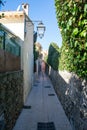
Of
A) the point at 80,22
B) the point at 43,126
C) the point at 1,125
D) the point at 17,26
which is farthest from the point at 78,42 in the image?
the point at 17,26

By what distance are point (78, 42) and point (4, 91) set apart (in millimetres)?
4734

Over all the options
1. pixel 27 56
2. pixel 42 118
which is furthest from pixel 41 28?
pixel 27 56

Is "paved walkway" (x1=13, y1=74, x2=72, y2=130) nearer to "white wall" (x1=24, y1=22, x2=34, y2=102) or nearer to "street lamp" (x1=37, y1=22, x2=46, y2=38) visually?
"white wall" (x1=24, y1=22, x2=34, y2=102)

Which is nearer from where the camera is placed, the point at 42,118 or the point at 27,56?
the point at 42,118

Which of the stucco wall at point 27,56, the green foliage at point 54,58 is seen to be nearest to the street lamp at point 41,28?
the stucco wall at point 27,56

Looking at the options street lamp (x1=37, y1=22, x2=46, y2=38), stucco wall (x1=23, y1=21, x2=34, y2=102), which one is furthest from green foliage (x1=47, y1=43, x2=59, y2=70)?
street lamp (x1=37, y1=22, x2=46, y2=38)

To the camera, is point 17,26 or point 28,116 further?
point 17,26

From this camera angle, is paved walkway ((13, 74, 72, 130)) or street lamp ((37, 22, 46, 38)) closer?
paved walkway ((13, 74, 72, 130))

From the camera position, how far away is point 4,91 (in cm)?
842

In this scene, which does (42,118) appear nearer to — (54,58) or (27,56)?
(27,56)

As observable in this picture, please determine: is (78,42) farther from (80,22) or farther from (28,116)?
(28,116)

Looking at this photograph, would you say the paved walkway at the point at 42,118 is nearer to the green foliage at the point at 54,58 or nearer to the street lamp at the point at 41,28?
the street lamp at the point at 41,28

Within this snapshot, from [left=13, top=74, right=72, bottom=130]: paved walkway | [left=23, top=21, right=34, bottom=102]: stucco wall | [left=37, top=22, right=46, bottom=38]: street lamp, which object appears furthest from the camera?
[left=23, top=21, right=34, bottom=102]: stucco wall

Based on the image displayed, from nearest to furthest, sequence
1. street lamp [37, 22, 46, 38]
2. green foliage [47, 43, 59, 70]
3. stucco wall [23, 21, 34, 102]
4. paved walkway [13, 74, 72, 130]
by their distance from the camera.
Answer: paved walkway [13, 74, 72, 130] → street lamp [37, 22, 46, 38] → stucco wall [23, 21, 34, 102] → green foliage [47, 43, 59, 70]
